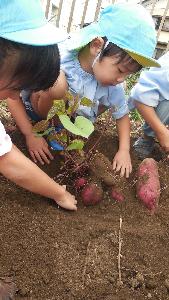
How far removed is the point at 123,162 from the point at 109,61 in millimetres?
552

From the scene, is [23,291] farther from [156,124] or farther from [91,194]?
[156,124]

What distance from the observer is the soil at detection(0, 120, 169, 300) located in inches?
59.2

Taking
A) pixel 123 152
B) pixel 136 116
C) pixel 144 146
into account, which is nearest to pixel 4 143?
pixel 123 152

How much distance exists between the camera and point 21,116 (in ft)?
6.95

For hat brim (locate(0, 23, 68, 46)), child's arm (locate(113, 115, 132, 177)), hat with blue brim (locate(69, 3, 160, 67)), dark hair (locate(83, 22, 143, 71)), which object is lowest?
child's arm (locate(113, 115, 132, 177))

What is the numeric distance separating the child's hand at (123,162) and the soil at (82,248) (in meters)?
0.20

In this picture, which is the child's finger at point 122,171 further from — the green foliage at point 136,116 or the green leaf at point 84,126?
the green foliage at point 136,116

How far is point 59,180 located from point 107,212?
0.27m

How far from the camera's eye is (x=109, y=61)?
189 cm

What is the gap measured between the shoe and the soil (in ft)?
1.59

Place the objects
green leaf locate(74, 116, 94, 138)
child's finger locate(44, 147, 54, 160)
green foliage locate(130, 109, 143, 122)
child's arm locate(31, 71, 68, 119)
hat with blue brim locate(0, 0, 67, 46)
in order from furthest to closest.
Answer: green foliage locate(130, 109, 143, 122), child's finger locate(44, 147, 54, 160), child's arm locate(31, 71, 68, 119), green leaf locate(74, 116, 94, 138), hat with blue brim locate(0, 0, 67, 46)

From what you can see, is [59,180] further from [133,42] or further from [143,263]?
[133,42]

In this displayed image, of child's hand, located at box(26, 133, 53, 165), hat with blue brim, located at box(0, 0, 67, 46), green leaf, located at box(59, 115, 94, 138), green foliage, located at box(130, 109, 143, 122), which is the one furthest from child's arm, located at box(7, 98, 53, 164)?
green foliage, located at box(130, 109, 143, 122)

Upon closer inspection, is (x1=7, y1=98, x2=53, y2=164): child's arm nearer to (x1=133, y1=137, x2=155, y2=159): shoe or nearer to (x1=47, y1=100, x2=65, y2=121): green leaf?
(x1=47, y1=100, x2=65, y2=121): green leaf
